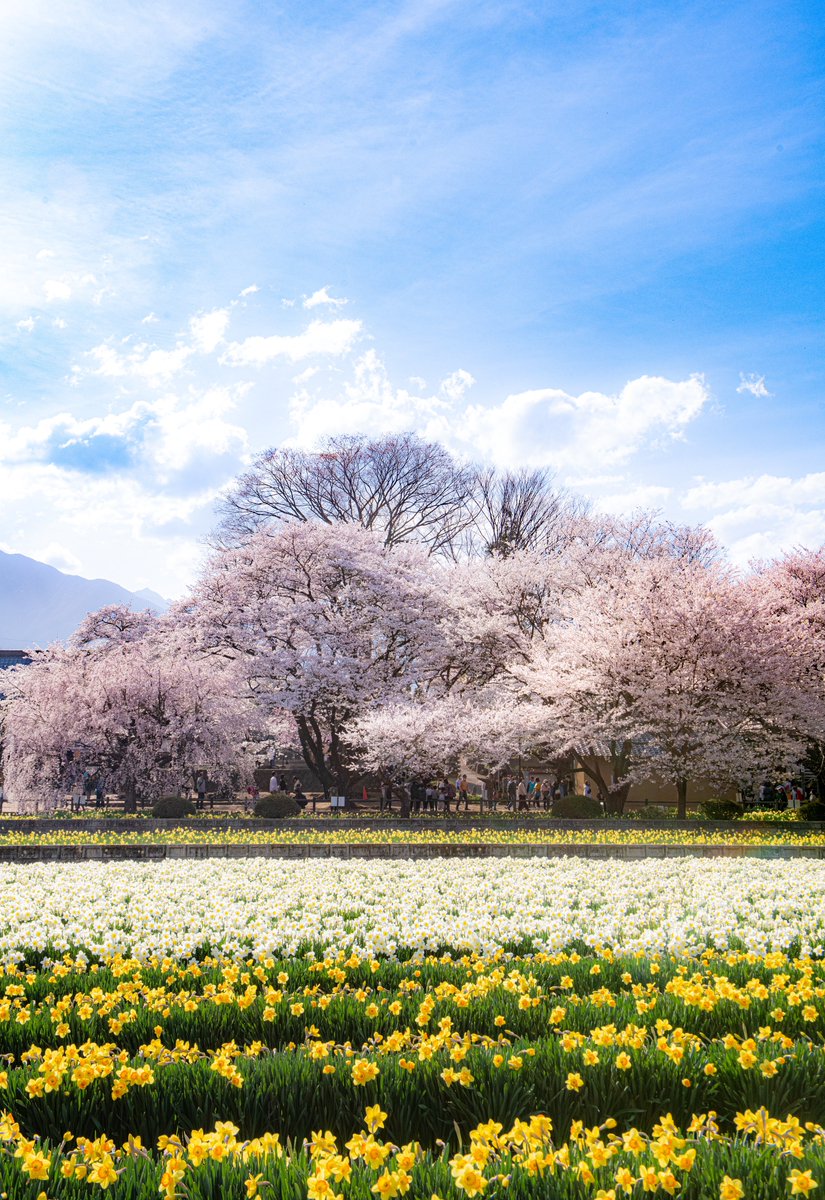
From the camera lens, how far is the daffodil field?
2.94 meters

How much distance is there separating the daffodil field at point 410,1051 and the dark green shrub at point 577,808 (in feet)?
46.2

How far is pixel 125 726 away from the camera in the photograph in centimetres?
2844

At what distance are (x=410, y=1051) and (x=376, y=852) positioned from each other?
1164 cm

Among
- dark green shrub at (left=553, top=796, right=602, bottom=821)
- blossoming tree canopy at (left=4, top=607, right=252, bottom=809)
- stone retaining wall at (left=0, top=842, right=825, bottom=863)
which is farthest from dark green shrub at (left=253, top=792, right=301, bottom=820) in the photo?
stone retaining wall at (left=0, top=842, right=825, bottom=863)

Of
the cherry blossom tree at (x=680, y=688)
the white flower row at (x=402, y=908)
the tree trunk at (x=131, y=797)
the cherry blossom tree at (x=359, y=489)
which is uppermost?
the cherry blossom tree at (x=359, y=489)

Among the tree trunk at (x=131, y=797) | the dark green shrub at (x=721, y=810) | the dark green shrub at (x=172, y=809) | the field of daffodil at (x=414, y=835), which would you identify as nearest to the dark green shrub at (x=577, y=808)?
the field of daffodil at (x=414, y=835)

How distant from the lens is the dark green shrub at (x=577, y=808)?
23.0m

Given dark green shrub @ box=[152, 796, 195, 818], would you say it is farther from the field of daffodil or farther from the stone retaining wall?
the stone retaining wall

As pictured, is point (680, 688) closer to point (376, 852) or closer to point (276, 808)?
point (376, 852)

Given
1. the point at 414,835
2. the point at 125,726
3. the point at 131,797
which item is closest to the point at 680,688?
the point at 414,835

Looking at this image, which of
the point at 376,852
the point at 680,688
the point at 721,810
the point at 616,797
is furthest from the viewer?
the point at 616,797

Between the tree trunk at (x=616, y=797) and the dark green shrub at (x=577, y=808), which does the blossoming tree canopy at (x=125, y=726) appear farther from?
the tree trunk at (x=616, y=797)

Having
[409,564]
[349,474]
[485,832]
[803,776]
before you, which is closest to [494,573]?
[409,564]

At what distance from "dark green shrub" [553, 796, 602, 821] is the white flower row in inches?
372
